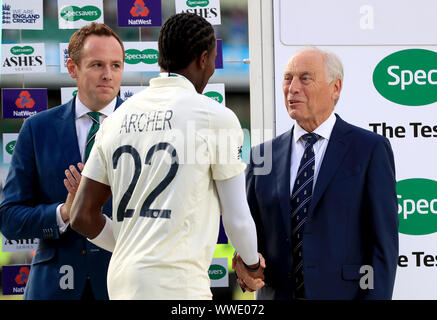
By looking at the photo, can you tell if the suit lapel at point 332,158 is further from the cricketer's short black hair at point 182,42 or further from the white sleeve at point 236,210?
the cricketer's short black hair at point 182,42

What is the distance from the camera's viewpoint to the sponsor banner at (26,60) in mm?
3217

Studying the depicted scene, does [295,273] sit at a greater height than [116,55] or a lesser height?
lesser

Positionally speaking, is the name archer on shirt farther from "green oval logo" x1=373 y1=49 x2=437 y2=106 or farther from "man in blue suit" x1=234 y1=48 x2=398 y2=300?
"green oval logo" x1=373 y1=49 x2=437 y2=106

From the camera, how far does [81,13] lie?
10.5 ft

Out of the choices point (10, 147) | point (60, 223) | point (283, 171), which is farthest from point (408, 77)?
point (10, 147)

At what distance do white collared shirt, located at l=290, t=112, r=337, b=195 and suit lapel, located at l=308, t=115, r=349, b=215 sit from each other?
0.03 m

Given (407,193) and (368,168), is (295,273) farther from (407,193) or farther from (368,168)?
(407,193)

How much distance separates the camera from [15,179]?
2752 millimetres

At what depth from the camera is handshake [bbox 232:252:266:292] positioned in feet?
7.98

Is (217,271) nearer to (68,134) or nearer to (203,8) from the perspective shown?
(68,134)

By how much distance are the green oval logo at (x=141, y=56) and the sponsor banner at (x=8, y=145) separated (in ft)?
2.29

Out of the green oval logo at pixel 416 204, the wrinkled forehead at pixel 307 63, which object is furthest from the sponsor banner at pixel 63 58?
the green oval logo at pixel 416 204
